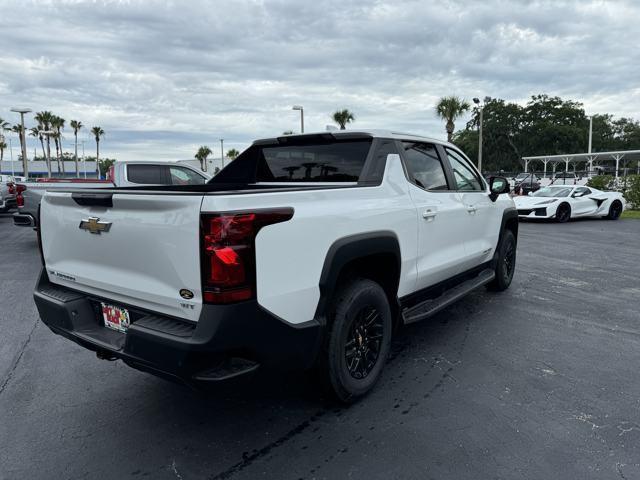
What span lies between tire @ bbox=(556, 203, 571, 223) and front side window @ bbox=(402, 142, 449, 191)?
12271 millimetres

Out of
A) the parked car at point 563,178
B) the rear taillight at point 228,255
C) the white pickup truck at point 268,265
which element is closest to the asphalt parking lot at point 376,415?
the white pickup truck at point 268,265

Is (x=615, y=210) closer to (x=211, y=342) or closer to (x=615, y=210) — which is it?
(x=615, y=210)

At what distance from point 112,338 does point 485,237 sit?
3862 mm

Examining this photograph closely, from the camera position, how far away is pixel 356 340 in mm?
3229

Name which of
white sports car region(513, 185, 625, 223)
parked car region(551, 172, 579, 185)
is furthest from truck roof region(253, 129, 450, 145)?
parked car region(551, 172, 579, 185)

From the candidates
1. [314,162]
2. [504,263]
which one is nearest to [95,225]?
[314,162]

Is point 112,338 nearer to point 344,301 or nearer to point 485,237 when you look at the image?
point 344,301

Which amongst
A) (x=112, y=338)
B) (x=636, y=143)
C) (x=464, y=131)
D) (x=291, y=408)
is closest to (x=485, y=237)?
(x=291, y=408)

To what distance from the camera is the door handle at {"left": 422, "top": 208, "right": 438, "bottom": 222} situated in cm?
378

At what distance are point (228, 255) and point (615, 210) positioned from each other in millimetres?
17363

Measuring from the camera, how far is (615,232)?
1270cm

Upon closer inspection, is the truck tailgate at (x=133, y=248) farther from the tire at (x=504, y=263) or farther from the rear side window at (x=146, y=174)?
the rear side window at (x=146, y=174)

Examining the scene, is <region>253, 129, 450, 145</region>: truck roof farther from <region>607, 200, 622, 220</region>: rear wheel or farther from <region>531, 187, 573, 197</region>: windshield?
<region>607, 200, 622, 220</region>: rear wheel

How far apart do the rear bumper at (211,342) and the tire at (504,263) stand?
3.81m
